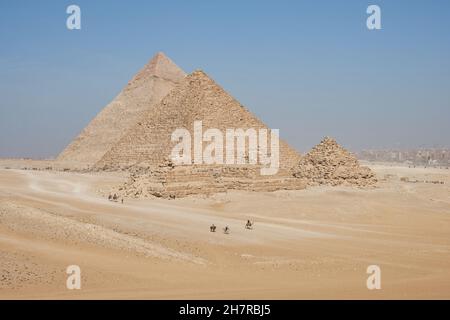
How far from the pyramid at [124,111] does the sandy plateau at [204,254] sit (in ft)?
146

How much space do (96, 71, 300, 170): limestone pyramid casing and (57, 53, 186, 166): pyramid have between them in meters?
14.6

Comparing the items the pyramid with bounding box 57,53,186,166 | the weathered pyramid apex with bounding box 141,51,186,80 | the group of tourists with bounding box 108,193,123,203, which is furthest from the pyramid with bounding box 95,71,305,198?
the weathered pyramid apex with bounding box 141,51,186,80

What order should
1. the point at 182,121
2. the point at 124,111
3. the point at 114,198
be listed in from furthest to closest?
the point at 124,111 → the point at 182,121 → the point at 114,198

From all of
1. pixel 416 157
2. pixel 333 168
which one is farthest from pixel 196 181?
pixel 416 157

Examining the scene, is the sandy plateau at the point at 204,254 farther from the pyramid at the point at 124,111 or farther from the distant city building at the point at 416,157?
the distant city building at the point at 416,157

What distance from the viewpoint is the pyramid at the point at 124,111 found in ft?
204

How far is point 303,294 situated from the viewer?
25.5ft

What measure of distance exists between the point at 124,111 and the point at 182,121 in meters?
26.0

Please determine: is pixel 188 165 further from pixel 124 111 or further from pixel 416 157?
pixel 416 157

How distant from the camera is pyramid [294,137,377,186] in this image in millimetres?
30969

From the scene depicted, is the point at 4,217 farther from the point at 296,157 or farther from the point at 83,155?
the point at 83,155

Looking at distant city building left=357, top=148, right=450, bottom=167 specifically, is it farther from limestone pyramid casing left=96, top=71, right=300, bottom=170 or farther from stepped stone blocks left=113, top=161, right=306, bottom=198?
stepped stone blocks left=113, top=161, right=306, bottom=198

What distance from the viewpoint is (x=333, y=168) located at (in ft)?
103
